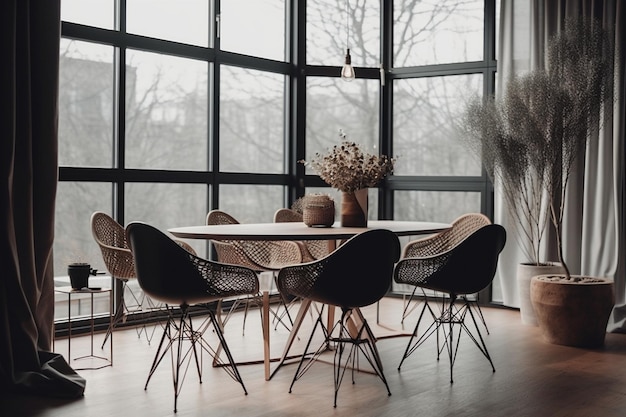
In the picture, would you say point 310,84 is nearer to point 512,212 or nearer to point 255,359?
point 512,212

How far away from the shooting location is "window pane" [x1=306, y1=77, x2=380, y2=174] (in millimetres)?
7059

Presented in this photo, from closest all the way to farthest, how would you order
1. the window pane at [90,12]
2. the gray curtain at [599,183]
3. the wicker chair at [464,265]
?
the wicker chair at [464,265] < the window pane at [90,12] < the gray curtain at [599,183]

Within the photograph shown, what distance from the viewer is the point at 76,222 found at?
A: 5449 mm

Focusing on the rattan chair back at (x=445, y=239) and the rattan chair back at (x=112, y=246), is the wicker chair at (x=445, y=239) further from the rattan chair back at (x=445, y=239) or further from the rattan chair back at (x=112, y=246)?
the rattan chair back at (x=112, y=246)

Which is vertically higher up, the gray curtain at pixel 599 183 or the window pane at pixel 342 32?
the window pane at pixel 342 32

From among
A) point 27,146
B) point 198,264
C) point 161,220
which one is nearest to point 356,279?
point 198,264

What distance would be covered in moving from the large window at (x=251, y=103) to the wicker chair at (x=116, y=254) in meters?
0.41

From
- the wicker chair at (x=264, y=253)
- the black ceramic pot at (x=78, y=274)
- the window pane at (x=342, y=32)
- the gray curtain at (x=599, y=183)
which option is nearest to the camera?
the black ceramic pot at (x=78, y=274)

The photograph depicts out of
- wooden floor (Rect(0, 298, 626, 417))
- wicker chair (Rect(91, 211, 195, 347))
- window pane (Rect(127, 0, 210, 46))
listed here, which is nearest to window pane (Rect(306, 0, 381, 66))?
window pane (Rect(127, 0, 210, 46))

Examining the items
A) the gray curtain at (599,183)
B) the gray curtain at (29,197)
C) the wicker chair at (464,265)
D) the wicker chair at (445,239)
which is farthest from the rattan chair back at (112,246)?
the gray curtain at (599,183)

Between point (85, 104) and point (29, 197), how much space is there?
1515 millimetres

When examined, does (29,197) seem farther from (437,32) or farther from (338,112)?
(437,32)

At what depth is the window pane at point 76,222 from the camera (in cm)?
536

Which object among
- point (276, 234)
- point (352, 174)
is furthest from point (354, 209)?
point (276, 234)
